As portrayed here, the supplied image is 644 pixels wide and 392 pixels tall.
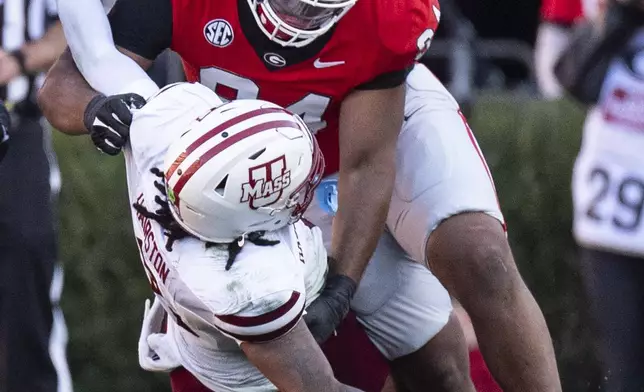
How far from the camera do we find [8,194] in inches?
187

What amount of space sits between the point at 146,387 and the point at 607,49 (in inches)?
80.6

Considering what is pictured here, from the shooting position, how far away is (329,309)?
3352 mm

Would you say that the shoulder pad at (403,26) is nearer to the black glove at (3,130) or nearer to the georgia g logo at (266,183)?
the georgia g logo at (266,183)

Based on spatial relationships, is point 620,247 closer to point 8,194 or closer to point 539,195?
point 539,195

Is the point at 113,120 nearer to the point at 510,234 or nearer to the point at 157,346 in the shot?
the point at 157,346

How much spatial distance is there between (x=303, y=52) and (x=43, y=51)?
1.46 m

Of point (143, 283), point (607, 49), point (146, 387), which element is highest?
point (607, 49)

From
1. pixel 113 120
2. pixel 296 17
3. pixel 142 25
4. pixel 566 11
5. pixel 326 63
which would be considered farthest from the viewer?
pixel 566 11

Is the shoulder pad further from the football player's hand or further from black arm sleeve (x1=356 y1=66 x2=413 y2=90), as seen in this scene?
the football player's hand

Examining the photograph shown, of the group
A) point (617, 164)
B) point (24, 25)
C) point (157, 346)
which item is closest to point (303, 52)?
point (157, 346)

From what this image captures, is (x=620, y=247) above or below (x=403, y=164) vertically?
below

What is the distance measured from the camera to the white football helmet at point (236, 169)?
3002 mm

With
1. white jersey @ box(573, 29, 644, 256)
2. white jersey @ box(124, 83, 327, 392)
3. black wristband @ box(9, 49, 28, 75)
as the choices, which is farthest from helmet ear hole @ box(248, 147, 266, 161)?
black wristband @ box(9, 49, 28, 75)

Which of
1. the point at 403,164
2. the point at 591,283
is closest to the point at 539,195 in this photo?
the point at 591,283
